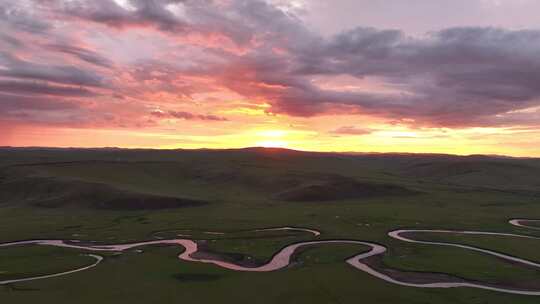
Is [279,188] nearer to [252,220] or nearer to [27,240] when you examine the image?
[252,220]

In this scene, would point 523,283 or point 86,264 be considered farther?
point 86,264

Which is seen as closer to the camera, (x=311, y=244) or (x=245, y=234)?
(x=311, y=244)

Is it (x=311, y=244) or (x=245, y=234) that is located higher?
(x=311, y=244)

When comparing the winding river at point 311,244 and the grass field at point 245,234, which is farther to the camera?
the winding river at point 311,244

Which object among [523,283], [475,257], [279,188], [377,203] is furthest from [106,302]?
[279,188]

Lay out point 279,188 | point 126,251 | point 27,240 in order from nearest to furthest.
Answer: point 126,251, point 27,240, point 279,188

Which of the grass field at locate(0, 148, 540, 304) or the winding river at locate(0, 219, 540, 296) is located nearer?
the grass field at locate(0, 148, 540, 304)

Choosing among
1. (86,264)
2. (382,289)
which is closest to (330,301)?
(382,289)

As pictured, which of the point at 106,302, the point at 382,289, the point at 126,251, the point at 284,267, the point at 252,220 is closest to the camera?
the point at 106,302
